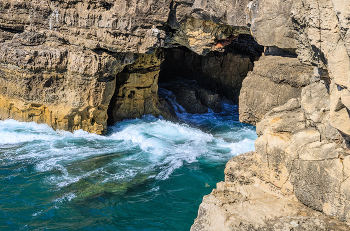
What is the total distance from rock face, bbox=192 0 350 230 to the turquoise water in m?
3.73

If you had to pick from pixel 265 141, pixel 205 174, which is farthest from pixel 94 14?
pixel 265 141

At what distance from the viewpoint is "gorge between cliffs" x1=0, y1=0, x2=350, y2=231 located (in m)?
4.96

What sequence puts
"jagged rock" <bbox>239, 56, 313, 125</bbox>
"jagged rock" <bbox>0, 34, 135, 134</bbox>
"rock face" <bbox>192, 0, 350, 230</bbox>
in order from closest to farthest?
"rock face" <bbox>192, 0, 350, 230</bbox>
"jagged rock" <bbox>239, 56, 313, 125</bbox>
"jagged rock" <bbox>0, 34, 135, 134</bbox>

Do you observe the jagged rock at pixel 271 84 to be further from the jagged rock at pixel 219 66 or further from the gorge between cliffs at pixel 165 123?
the jagged rock at pixel 219 66

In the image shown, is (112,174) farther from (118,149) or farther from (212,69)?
(212,69)

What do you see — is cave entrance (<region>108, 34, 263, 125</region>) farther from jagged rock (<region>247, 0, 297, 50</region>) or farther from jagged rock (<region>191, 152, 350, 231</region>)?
jagged rock (<region>191, 152, 350, 231</region>)

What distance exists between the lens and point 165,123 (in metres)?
18.3

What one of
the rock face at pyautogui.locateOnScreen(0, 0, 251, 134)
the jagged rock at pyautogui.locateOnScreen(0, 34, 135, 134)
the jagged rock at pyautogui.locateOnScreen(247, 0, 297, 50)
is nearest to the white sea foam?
the jagged rock at pyautogui.locateOnScreen(0, 34, 135, 134)

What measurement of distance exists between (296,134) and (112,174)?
308 inches

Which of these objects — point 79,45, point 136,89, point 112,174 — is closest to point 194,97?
point 136,89

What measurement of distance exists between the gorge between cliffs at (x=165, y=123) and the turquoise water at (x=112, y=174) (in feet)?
0.20

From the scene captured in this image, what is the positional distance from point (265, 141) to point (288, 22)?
2.45 m

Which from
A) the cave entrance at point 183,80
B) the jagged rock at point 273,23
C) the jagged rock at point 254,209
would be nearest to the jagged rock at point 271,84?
the jagged rock at point 273,23

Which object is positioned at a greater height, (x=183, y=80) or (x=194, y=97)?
(x=183, y=80)
